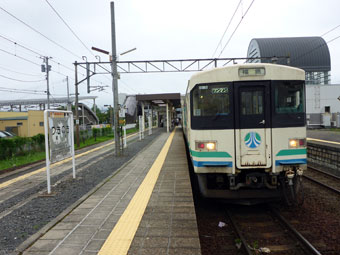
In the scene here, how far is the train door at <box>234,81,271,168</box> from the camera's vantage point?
16.6 ft

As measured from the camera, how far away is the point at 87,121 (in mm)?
41594

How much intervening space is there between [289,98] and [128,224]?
377 cm

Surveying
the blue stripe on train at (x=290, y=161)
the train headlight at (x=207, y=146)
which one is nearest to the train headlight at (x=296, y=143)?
the blue stripe on train at (x=290, y=161)

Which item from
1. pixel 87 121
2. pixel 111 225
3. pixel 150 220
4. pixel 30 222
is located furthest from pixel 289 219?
pixel 87 121

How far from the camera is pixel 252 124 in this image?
16.9 ft

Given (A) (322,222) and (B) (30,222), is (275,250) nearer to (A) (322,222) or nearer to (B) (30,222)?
(A) (322,222)

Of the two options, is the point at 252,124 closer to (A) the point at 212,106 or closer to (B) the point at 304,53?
(A) the point at 212,106

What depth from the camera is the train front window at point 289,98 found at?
5.21 metres

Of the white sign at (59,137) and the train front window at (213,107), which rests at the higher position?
the train front window at (213,107)

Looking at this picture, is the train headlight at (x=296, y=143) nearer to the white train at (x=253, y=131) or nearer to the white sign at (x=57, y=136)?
the white train at (x=253, y=131)

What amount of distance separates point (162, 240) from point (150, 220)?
0.71 meters

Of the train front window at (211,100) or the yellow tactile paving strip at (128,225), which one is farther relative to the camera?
the train front window at (211,100)

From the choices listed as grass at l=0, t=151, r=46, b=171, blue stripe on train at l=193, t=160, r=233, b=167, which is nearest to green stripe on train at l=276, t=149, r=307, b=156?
blue stripe on train at l=193, t=160, r=233, b=167

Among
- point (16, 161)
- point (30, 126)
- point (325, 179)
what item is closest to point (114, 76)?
point (16, 161)
